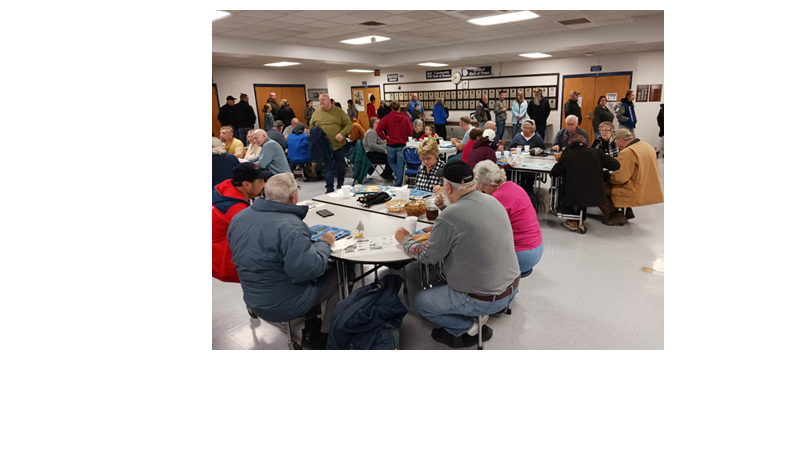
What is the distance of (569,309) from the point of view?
10.9ft

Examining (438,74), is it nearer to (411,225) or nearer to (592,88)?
(592,88)

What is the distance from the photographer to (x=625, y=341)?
289cm

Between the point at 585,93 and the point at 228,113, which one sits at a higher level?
the point at 585,93

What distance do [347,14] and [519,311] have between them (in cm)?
507

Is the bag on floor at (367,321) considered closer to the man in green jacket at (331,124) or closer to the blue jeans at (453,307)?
the blue jeans at (453,307)

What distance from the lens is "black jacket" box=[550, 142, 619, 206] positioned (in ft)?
15.7

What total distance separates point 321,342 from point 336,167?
4969mm

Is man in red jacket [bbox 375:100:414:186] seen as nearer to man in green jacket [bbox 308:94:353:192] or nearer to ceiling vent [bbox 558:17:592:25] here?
man in green jacket [bbox 308:94:353:192]

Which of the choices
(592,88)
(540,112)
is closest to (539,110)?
(540,112)

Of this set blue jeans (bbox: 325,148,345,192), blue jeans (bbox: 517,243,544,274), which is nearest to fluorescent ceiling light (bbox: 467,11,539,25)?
blue jeans (bbox: 325,148,345,192)

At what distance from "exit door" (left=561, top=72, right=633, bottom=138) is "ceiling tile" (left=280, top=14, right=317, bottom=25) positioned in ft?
26.8

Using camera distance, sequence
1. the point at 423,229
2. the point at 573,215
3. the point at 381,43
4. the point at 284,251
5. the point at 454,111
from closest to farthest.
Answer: the point at 284,251, the point at 423,229, the point at 573,215, the point at 381,43, the point at 454,111

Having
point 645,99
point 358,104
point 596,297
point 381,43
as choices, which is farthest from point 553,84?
point 596,297

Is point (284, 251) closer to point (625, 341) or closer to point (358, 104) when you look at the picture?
point (625, 341)
